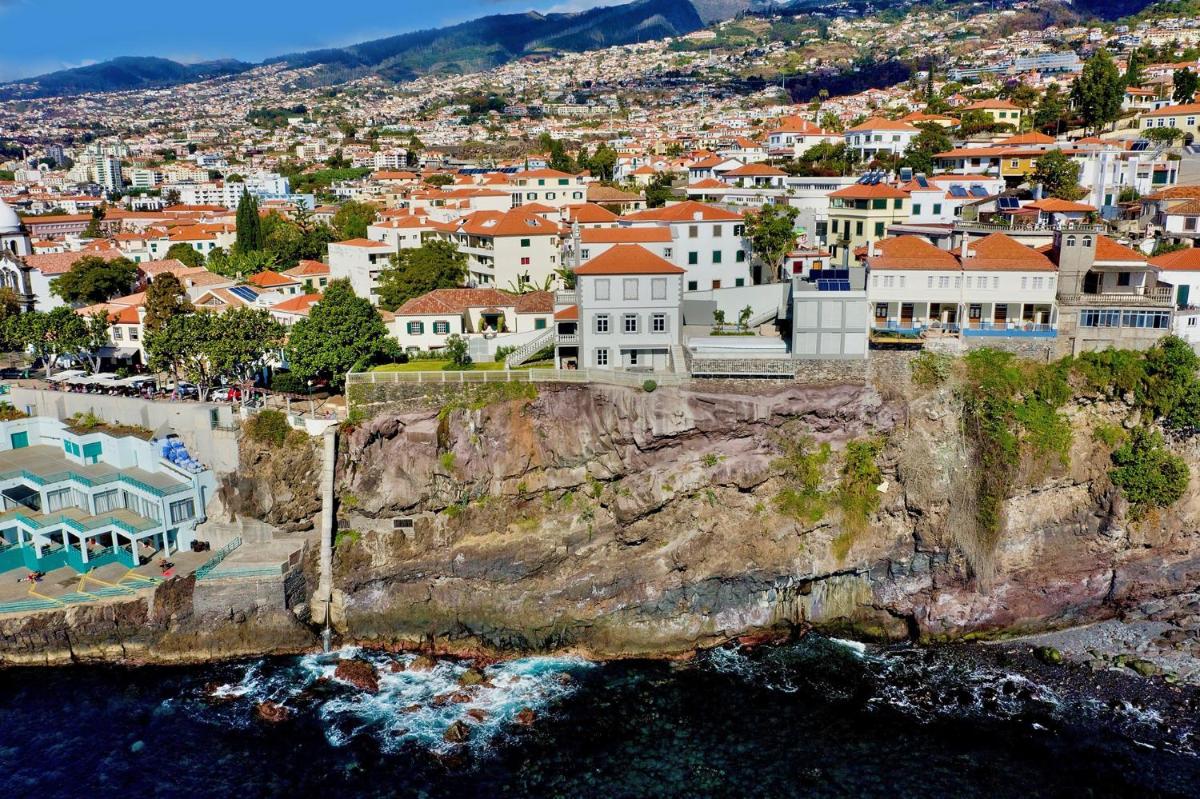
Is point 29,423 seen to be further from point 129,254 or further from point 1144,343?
point 1144,343

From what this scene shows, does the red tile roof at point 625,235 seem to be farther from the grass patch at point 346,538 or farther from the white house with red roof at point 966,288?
the grass patch at point 346,538

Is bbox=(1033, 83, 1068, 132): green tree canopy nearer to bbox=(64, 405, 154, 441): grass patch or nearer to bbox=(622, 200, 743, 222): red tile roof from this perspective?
bbox=(622, 200, 743, 222): red tile roof

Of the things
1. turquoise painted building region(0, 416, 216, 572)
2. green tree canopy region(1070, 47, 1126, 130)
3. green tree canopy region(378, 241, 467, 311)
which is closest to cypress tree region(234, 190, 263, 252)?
green tree canopy region(378, 241, 467, 311)

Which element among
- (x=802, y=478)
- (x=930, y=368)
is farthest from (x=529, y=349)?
(x=930, y=368)

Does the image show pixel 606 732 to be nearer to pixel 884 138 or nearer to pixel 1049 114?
pixel 884 138

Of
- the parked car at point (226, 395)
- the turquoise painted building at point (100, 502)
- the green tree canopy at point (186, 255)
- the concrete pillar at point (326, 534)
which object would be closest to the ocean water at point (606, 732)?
the concrete pillar at point (326, 534)

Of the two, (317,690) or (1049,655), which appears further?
(1049,655)
